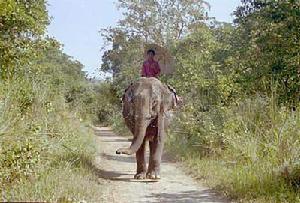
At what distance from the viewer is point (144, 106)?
32.8ft

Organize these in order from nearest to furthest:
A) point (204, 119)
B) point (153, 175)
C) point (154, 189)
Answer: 1. point (154, 189)
2. point (153, 175)
3. point (204, 119)

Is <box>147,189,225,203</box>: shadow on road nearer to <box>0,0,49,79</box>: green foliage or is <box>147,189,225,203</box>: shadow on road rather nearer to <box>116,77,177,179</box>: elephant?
<box>116,77,177,179</box>: elephant

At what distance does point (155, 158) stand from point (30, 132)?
327 centimetres

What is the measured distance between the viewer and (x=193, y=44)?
69.0 ft

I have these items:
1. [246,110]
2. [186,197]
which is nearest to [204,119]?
[246,110]

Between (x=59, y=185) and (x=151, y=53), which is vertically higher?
(x=151, y=53)

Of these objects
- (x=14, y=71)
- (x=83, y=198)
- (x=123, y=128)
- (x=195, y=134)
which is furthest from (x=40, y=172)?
(x=123, y=128)

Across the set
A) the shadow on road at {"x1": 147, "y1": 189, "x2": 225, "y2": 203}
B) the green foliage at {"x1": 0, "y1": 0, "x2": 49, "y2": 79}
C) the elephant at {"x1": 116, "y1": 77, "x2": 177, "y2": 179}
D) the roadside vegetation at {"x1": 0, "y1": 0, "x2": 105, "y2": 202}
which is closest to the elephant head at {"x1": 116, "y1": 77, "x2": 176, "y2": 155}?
the elephant at {"x1": 116, "y1": 77, "x2": 177, "y2": 179}

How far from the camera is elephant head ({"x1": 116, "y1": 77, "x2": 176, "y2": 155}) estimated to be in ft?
32.4

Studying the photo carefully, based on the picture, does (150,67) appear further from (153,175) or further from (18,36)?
(18,36)

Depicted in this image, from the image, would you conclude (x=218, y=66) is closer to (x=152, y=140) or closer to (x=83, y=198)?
(x=152, y=140)

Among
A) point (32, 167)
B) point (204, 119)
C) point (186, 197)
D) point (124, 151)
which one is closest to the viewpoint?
point (32, 167)

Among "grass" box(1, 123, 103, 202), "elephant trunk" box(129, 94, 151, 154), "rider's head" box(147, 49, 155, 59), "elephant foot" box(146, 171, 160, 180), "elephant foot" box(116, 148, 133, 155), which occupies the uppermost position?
"rider's head" box(147, 49, 155, 59)

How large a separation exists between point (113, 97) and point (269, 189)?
32.0 meters
